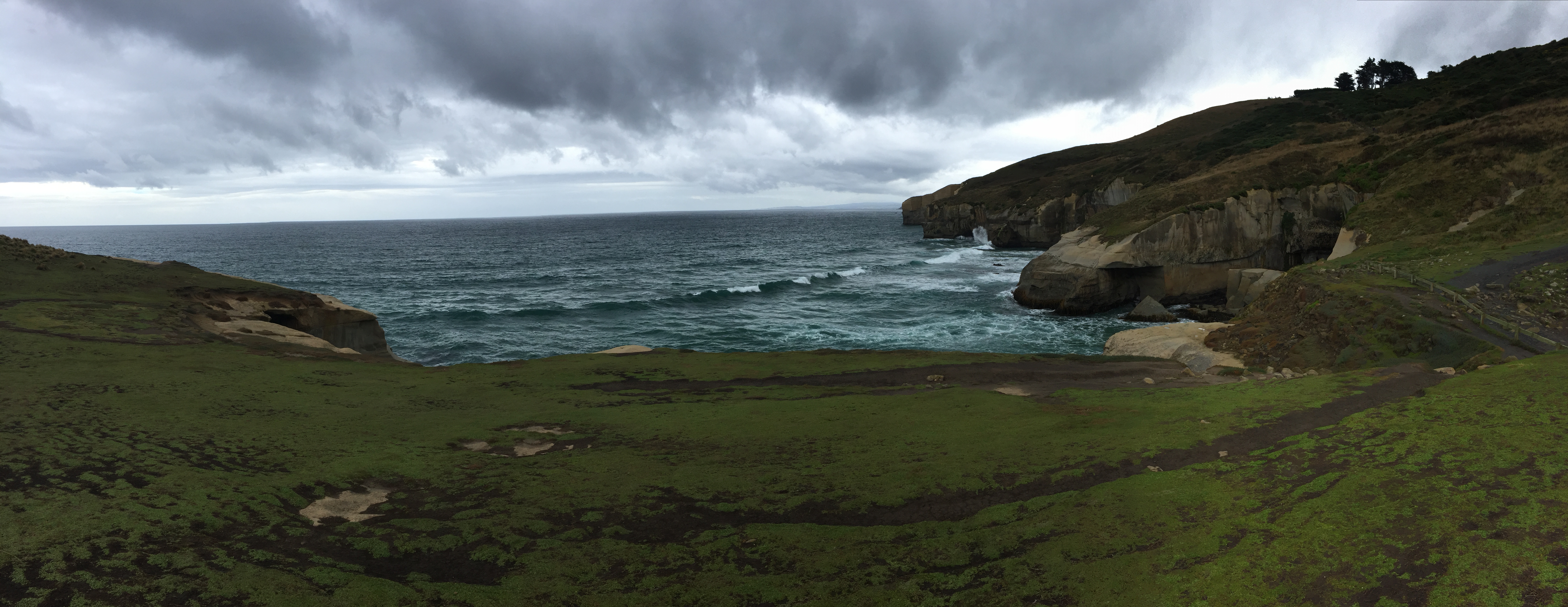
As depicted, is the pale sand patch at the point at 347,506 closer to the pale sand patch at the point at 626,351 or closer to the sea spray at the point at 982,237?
the pale sand patch at the point at 626,351

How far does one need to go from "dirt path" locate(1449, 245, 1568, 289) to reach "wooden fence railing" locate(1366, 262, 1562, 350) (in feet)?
2.76

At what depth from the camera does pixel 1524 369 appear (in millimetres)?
14758

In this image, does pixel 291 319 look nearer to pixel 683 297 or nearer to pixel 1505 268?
pixel 683 297

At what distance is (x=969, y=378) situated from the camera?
20719 mm

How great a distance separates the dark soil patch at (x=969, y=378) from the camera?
1992cm

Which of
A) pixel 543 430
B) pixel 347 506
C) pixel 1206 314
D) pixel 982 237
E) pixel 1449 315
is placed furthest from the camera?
pixel 982 237

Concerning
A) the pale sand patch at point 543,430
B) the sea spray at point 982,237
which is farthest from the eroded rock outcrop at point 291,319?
Result: the sea spray at point 982,237

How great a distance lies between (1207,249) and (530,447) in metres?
47.0

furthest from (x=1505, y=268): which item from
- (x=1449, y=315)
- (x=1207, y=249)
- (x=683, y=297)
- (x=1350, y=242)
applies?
(x=683, y=297)

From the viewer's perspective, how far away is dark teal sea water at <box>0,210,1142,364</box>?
41781 mm

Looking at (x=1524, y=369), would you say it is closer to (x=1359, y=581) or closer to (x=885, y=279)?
(x=1359, y=581)

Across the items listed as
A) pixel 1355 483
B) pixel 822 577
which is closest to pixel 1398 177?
pixel 1355 483

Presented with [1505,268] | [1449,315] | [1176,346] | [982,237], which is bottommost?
[1176,346]

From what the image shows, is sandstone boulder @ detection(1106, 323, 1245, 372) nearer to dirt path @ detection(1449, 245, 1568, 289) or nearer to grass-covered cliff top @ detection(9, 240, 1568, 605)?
grass-covered cliff top @ detection(9, 240, 1568, 605)
